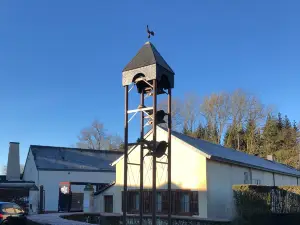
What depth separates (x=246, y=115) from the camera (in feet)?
161

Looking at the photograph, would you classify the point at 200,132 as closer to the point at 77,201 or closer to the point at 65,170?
the point at 65,170

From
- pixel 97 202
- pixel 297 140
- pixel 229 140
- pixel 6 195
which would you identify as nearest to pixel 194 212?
pixel 97 202

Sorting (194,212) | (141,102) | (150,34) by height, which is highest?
(150,34)

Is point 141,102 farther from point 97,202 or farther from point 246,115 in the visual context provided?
point 246,115

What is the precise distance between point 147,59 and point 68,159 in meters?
28.3

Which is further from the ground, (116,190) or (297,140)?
(297,140)

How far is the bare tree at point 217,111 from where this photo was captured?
48.8 m

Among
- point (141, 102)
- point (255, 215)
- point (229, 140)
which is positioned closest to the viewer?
point (141, 102)

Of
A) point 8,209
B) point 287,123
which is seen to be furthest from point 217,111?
point 8,209

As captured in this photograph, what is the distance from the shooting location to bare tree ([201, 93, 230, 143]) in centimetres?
4884

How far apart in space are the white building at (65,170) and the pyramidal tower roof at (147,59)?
22.1 m

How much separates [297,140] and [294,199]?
31.2 meters

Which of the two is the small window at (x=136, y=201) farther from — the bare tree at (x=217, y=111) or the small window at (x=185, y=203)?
the bare tree at (x=217, y=111)

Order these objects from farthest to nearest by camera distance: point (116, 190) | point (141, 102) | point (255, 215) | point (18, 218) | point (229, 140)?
point (229, 140) → point (116, 190) → point (255, 215) → point (18, 218) → point (141, 102)
